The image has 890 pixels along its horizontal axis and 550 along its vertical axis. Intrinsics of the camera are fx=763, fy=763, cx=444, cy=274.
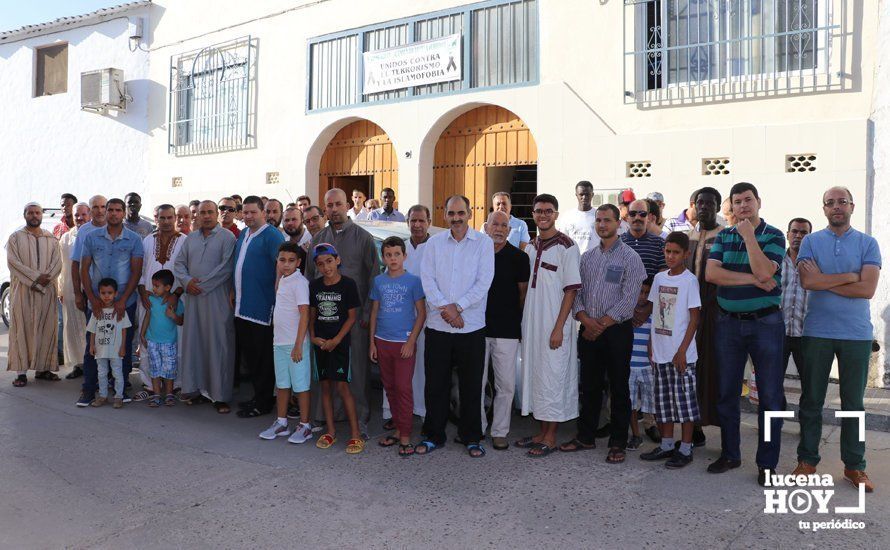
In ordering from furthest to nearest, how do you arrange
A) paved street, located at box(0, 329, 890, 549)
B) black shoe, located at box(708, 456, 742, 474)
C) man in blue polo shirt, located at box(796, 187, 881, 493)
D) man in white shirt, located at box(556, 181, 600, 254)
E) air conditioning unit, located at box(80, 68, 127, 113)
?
air conditioning unit, located at box(80, 68, 127, 113)
man in white shirt, located at box(556, 181, 600, 254)
black shoe, located at box(708, 456, 742, 474)
man in blue polo shirt, located at box(796, 187, 881, 493)
paved street, located at box(0, 329, 890, 549)

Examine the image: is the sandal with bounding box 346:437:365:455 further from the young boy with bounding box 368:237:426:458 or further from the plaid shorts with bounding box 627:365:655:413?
the plaid shorts with bounding box 627:365:655:413

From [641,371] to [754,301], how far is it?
3.35ft

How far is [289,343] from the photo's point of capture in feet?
19.0

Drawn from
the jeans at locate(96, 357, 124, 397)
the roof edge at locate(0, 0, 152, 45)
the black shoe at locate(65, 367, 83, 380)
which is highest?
the roof edge at locate(0, 0, 152, 45)

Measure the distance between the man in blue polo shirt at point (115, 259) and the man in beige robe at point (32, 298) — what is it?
868 mm

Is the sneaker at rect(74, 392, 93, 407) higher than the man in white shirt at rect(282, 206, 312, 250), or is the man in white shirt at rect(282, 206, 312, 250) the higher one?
the man in white shirt at rect(282, 206, 312, 250)

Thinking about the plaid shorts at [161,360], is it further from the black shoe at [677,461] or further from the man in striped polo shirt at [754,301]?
the man in striped polo shirt at [754,301]

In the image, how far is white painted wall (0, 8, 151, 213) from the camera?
50.0 ft

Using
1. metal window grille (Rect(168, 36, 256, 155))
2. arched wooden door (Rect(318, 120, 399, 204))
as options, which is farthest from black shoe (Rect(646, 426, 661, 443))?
metal window grille (Rect(168, 36, 256, 155))

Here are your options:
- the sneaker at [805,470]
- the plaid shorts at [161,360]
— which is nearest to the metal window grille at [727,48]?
the sneaker at [805,470]

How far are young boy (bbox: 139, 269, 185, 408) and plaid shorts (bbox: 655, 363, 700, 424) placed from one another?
424 cm

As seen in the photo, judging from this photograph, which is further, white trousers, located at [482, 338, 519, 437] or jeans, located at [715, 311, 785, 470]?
white trousers, located at [482, 338, 519, 437]

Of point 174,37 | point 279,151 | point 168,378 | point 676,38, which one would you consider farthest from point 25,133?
point 676,38

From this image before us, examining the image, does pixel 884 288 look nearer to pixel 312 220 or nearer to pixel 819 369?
pixel 819 369
